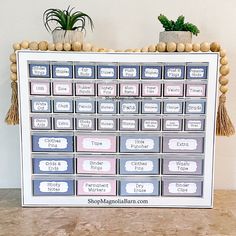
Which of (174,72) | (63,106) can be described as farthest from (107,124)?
(174,72)

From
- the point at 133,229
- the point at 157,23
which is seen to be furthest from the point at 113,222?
the point at 157,23

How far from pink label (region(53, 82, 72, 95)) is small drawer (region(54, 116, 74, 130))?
68 mm

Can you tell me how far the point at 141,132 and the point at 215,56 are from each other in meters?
0.28

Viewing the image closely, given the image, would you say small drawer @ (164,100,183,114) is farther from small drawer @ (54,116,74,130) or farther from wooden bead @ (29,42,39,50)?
wooden bead @ (29,42,39,50)

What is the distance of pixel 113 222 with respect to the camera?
774mm

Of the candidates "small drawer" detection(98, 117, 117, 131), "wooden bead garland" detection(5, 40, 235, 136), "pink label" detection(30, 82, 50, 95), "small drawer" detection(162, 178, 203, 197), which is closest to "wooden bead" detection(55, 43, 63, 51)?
"wooden bead garland" detection(5, 40, 235, 136)

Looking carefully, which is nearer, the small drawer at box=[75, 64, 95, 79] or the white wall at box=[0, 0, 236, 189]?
the small drawer at box=[75, 64, 95, 79]

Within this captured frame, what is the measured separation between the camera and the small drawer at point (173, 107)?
832 millimetres

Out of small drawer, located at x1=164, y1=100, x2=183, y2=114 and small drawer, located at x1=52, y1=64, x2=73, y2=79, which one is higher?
small drawer, located at x1=52, y1=64, x2=73, y2=79

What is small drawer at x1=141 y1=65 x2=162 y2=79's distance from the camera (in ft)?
2.69

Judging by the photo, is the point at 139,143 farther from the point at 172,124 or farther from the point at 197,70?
the point at 197,70

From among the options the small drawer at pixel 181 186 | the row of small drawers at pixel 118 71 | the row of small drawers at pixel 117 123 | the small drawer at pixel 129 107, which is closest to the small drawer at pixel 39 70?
the row of small drawers at pixel 118 71

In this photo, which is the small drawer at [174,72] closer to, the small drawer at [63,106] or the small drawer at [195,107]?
the small drawer at [195,107]

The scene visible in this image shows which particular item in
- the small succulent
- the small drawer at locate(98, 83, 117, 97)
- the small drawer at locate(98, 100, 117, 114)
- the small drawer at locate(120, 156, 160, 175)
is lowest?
the small drawer at locate(120, 156, 160, 175)
